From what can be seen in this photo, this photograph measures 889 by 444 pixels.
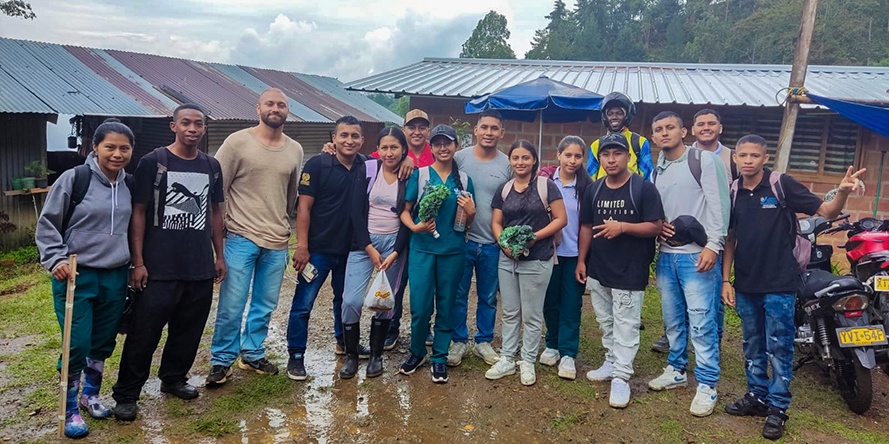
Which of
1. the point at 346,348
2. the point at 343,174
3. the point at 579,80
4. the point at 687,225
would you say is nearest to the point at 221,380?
the point at 346,348

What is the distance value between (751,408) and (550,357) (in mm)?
1441

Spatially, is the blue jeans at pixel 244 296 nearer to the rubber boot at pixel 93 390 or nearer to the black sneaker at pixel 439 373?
the rubber boot at pixel 93 390

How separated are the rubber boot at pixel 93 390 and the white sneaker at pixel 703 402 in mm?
3715

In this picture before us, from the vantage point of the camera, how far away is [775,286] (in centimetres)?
354

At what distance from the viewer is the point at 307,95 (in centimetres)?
1706

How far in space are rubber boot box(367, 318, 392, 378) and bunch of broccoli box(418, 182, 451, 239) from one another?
2.95ft

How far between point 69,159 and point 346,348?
1149cm

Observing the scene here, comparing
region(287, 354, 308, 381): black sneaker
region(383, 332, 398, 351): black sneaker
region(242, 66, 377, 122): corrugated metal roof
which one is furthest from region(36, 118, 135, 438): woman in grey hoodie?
region(242, 66, 377, 122): corrugated metal roof

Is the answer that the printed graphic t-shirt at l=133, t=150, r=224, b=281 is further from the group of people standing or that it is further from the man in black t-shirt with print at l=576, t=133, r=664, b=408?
the man in black t-shirt with print at l=576, t=133, r=664, b=408

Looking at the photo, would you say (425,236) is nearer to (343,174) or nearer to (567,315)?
(343,174)

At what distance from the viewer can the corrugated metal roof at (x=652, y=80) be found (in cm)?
852

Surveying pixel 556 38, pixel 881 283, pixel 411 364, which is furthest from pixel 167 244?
pixel 556 38

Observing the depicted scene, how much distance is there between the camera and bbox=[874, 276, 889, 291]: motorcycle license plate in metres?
4.08

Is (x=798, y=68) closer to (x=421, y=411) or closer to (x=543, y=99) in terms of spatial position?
(x=543, y=99)
